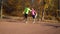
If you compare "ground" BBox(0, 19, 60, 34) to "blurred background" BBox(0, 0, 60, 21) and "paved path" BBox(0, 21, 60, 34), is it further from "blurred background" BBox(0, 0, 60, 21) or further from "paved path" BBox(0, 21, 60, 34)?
"blurred background" BBox(0, 0, 60, 21)

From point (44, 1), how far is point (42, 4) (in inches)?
17.6

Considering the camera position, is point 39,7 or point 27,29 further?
point 39,7

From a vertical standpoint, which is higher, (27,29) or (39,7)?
(39,7)

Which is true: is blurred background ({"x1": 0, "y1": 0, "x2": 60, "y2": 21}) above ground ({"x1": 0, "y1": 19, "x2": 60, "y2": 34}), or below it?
above

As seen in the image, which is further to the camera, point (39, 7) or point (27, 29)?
point (39, 7)

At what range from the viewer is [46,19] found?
23.0m

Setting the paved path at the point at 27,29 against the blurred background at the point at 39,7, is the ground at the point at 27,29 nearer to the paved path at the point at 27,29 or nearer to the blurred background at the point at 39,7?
the paved path at the point at 27,29

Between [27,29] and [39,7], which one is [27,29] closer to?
[27,29]

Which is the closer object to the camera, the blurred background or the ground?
the ground

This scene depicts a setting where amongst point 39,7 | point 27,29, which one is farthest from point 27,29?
point 39,7

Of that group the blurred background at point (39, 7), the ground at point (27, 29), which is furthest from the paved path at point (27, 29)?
the blurred background at point (39, 7)

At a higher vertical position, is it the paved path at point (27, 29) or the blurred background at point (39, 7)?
the blurred background at point (39, 7)

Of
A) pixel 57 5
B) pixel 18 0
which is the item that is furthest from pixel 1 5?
pixel 57 5

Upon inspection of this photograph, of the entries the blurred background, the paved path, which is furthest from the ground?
the blurred background
